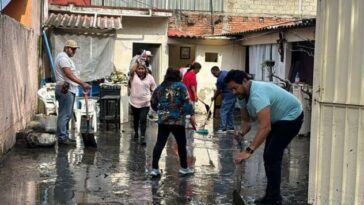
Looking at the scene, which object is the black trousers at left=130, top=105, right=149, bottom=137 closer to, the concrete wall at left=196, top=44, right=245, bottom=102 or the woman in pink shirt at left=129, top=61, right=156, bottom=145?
the woman in pink shirt at left=129, top=61, right=156, bottom=145

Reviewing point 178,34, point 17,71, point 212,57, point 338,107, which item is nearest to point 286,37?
point 212,57

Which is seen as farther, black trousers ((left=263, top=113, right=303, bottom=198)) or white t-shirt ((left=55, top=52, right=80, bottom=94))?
white t-shirt ((left=55, top=52, right=80, bottom=94))

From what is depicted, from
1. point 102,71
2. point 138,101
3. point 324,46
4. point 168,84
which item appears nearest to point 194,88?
point 138,101

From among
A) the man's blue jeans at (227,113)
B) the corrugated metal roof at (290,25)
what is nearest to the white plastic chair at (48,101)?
the man's blue jeans at (227,113)

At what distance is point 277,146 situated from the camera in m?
6.66

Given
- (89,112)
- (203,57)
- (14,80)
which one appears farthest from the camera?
(203,57)

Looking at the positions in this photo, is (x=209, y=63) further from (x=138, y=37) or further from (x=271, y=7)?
(x=271, y=7)

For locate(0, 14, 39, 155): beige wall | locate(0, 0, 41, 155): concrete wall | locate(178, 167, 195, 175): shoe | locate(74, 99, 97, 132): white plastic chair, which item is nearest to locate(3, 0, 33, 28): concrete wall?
locate(0, 0, 41, 155): concrete wall

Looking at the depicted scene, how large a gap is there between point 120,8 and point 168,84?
1111 centimetres

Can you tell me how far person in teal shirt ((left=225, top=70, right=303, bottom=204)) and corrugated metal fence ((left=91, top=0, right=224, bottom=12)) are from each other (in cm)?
Answer: 1461

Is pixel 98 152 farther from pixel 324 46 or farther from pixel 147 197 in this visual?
pixel 324 46

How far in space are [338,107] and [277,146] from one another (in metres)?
1.58

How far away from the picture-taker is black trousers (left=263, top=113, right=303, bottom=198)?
663 cm

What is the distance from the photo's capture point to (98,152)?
10.3 meters
